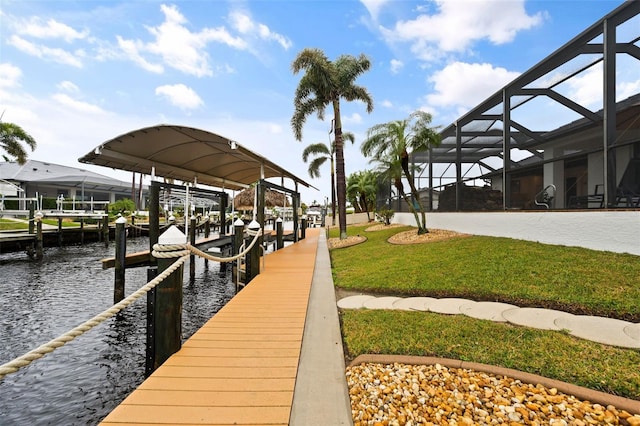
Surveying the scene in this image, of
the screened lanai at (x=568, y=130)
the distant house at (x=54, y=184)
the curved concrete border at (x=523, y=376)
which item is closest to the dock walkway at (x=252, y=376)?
the curved concrete border at (x=523, y=376)

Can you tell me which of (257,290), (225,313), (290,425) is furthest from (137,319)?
(290,425)

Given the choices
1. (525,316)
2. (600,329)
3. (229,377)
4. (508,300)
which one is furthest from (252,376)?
(508,300)

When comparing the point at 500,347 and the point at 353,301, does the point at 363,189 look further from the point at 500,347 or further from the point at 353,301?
the point at 500,347

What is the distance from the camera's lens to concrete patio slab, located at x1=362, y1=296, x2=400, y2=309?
16.3 feet

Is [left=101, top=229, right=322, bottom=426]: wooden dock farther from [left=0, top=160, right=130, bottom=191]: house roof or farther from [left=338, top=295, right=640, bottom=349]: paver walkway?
[left=0, top=160, right=130, bottom=191]: house roof

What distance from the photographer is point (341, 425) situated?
2141 mm

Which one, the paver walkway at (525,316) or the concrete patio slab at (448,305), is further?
the concrete patio slab at (448,305)

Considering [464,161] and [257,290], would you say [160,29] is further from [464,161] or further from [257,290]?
[464,161]

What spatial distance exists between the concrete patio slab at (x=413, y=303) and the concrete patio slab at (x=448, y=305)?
10 cm

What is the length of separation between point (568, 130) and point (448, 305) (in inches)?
317

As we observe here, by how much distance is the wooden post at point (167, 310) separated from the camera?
2979 millimetres

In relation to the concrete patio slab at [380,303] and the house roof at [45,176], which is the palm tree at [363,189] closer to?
the concrete patio slab at [380,303]

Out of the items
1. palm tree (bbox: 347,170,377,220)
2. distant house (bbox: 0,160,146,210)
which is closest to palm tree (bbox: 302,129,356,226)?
palm tree (bbox: 347,170,377,220)

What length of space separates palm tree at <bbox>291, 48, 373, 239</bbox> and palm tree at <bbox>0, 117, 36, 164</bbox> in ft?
79.1
